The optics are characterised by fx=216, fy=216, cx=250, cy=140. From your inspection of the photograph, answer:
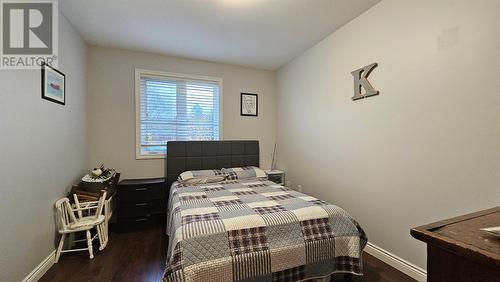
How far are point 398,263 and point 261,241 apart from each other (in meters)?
1.46

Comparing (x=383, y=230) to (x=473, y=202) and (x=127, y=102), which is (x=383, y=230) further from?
(x=127, y=102)

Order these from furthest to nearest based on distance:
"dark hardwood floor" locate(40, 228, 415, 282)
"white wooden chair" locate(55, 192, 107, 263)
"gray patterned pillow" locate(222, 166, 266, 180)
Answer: "gray patterned pillow" locate(222, 166, 266, 180) < "white wooden chair" locate(55, 192, 107, 263) < "dark hardwood floor" locate(40, 228, 415, 282)

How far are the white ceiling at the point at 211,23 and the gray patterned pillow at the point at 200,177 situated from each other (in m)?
1.86

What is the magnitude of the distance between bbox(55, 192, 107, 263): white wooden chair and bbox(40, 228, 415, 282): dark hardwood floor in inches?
4.4

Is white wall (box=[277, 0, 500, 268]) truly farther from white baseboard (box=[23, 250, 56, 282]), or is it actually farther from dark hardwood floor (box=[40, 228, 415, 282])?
white baseboard (box=[23, 250, 56, 282])

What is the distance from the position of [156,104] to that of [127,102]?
41 centimetres

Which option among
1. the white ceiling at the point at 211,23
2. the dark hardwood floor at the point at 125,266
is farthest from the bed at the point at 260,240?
the white ceiling at the point at 211,23

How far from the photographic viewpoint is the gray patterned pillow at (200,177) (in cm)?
300

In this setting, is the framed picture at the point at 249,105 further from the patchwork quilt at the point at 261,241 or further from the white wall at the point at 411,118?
the patchwork quilt at the point at 261,241

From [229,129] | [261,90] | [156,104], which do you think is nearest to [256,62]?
[261,90]

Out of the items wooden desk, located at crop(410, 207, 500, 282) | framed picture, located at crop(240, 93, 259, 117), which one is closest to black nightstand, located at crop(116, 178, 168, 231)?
framed picture, located at crop(240, 93, 259, 117)

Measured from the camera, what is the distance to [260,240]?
157 centimetres

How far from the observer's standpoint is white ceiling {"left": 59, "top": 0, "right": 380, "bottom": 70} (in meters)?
2.22

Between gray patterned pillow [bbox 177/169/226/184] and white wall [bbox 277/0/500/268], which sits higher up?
white wall [bbox 277/0/500/268]
